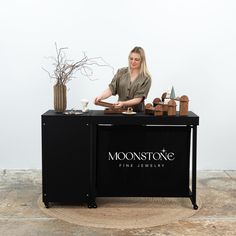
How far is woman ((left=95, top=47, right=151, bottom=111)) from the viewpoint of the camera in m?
4.35

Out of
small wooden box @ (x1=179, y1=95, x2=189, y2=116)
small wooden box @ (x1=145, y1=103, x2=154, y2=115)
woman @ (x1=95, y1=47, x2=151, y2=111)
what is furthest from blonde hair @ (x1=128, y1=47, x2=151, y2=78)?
small wooden box @ (x1=179, y1=95, x2=189, y2=116)

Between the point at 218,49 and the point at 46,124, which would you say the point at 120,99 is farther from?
the point at 218,49

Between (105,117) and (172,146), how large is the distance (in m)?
0.70

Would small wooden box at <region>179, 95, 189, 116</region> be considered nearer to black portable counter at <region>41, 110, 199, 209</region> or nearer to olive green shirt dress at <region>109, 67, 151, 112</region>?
black portable counter at <region>41, 110, 199, 209</region>

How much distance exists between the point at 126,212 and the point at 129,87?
119 centimetres

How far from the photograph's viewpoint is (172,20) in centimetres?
570

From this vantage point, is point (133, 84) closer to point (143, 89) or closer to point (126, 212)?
point (143, 89)

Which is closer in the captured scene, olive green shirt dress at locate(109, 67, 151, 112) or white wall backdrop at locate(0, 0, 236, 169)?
olive green shirt dress at locate(109, 67, 151, 112)

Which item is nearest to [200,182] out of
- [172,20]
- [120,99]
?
[120,99]

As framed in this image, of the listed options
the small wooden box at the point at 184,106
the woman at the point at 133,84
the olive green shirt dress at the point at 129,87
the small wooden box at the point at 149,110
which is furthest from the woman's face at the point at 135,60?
the small wooden box at the point at 184,106

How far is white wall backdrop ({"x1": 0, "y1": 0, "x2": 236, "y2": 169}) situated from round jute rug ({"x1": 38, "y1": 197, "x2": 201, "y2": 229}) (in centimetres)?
159

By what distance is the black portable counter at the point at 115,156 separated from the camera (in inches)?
166

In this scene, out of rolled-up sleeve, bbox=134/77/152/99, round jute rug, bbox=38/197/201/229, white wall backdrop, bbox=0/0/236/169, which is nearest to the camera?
round jute rug, bbox=38/197/201/229

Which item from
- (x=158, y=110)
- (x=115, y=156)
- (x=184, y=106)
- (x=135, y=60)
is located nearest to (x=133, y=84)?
(x=135, y=60)
